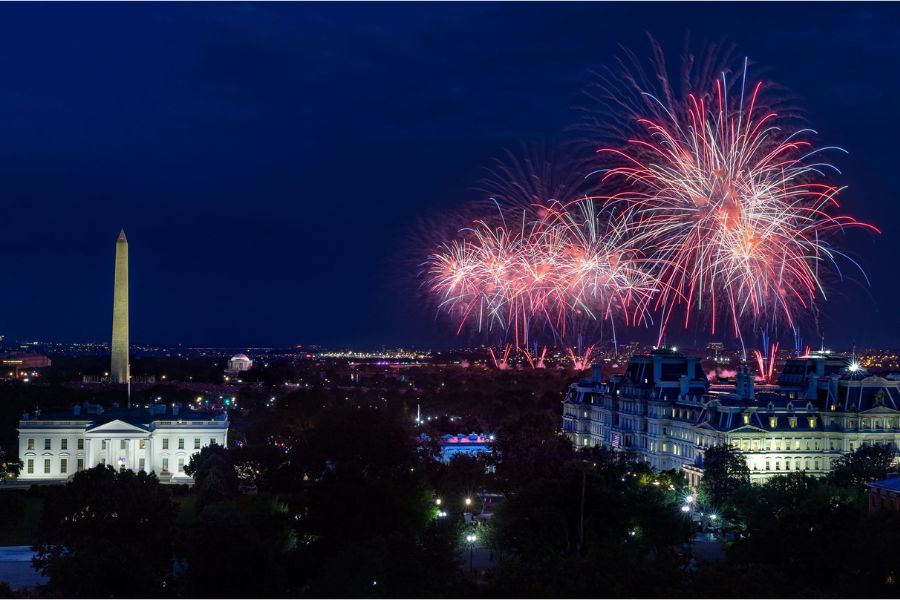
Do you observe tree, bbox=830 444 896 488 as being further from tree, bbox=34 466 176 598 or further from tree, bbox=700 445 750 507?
tree, bbox=34 466 176 598

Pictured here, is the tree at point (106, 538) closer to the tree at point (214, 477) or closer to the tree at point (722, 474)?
the tree at point (214, 477)

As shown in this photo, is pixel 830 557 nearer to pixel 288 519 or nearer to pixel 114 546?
pixel 288 519

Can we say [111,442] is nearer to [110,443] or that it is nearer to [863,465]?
[110,443]

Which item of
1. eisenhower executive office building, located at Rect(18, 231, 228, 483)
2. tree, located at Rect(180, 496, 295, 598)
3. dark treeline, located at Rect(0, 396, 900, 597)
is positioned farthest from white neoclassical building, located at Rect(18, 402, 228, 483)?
tree, located at Rect(180, 496, 295, 598)

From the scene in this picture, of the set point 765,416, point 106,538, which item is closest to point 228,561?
point 106,538

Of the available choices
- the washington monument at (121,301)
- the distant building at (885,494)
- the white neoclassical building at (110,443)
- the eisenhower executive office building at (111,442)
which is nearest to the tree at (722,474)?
the distant building at (885,494)

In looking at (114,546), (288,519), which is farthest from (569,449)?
(114,546)
